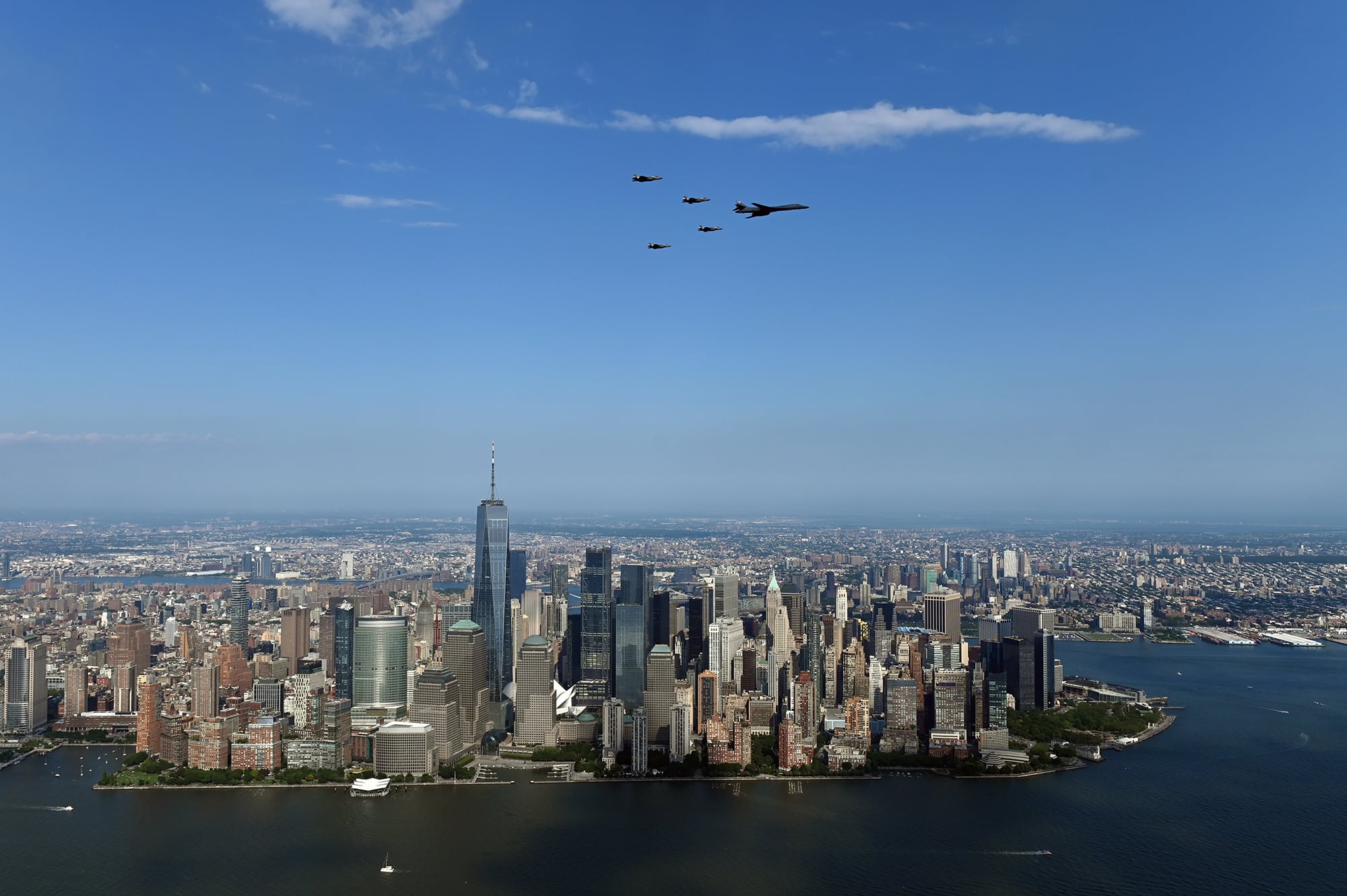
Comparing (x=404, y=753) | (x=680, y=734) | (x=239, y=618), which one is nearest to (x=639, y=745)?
(x=680, y=734)

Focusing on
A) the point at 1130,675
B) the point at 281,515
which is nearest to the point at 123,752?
the point at 1130,675

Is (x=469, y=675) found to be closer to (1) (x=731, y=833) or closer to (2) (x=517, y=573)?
(1) (x=731, y=833)

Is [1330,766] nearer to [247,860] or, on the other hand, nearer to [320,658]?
[247,860]

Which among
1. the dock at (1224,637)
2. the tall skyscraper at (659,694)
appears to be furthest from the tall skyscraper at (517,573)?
the dock at (1224,637)

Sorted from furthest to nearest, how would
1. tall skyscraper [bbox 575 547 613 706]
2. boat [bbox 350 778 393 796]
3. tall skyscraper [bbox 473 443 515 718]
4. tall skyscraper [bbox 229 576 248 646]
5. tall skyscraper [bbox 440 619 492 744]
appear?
tall skyscraper [bbox 229 576 248 646] → tall skyscraper [bbox 473 443 515 718] → tall skyscraper [bbox 575 547 613 706] → tall skyscraper [bbox 440 619 492 744] → boat [bbox 350 778 393 796]

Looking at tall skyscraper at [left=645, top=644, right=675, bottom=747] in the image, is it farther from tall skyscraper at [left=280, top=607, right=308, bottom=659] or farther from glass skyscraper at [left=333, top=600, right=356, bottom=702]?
tall skyscraper at [left=280, top=607, right=308, bottom=659]

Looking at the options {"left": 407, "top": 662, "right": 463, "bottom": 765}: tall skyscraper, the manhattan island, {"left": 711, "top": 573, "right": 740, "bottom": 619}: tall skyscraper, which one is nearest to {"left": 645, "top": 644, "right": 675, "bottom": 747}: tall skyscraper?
the manhattan island
